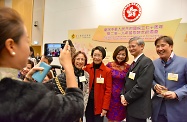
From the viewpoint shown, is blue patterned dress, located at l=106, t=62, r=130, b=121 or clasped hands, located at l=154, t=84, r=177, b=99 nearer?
clasped hands, located at l=154, t=84, r=177, b=99

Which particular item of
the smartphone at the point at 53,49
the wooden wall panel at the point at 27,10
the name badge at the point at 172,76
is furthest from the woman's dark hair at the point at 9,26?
the wooden wall panel at the point at 27,10

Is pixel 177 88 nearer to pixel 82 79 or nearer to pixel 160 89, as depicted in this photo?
pixel 160 89

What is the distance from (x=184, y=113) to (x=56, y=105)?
1.67m

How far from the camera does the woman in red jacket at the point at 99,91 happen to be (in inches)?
96.3

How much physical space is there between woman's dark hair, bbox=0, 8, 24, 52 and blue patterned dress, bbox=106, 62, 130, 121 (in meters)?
1.92

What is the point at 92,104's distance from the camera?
8.13ft

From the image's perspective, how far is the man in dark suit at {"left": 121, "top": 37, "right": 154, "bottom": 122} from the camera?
79.2 inches

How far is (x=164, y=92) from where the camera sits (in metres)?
1.86

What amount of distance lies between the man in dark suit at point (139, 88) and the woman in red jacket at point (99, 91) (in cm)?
35

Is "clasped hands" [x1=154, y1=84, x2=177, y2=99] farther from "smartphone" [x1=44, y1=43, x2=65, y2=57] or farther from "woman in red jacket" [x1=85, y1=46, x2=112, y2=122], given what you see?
"smartphone" [x1=44, y1=43, x2=65, y2=57]

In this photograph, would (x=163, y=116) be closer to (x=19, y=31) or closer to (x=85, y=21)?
(x=19, y=31)

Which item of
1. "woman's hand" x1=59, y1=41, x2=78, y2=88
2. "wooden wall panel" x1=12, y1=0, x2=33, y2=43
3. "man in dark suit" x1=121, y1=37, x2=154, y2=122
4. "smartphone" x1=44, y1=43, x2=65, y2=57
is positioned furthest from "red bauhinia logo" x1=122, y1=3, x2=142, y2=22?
"wooden wall panel" x1=12, y1=0, x2=33, y2=43

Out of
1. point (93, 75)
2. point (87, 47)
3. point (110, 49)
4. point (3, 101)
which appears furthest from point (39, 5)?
point (3, 101)

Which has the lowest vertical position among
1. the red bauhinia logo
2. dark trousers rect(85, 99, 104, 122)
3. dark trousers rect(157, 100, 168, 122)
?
dark trousers rect(85, 99, 104, 122)
